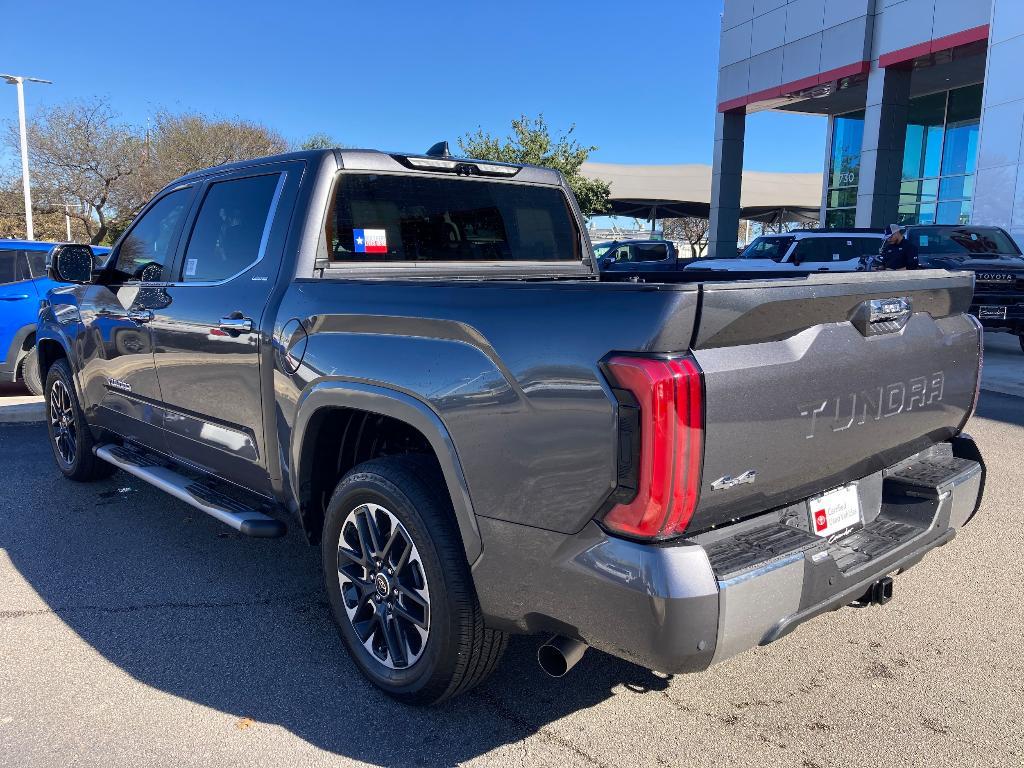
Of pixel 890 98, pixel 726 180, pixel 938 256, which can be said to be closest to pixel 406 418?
pixel 938 256

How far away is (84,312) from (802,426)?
14.1 ft

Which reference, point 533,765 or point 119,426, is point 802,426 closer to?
point 533,765

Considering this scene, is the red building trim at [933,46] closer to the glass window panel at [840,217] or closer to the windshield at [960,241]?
the glass window panel at [840,217]

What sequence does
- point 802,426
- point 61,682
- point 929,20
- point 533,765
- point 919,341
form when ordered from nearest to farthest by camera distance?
point 802,426
point 533,765
point 919,341
point 61,682
point 929,20

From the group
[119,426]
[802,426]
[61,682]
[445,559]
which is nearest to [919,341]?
[802,426]

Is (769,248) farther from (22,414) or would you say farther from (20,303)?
(22,414)

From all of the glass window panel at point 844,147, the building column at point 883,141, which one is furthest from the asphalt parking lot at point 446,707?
the glass window panel at point 844,147

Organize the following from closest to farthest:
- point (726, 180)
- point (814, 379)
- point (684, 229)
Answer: point (814, 379) → point (726, 180) → point (684, 229)

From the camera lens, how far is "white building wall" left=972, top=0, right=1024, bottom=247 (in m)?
16.1

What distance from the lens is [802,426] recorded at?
227 centimetres

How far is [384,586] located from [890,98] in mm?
21589

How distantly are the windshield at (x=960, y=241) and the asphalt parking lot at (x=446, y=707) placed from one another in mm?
10177

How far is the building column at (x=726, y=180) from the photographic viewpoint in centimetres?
2611

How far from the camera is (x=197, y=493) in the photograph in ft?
12.3
